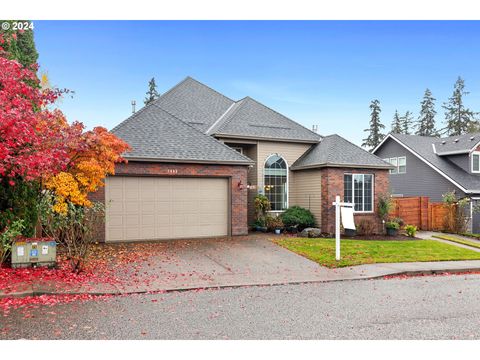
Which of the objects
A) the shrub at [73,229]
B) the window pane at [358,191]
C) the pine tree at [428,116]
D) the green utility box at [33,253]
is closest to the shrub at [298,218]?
the window pane at [358,191]

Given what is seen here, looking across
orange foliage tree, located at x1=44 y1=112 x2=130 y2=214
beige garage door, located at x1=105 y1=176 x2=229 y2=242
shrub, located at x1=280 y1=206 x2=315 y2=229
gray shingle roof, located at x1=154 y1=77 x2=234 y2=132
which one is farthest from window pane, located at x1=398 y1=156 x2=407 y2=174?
orange foliage tree, located at x1=44 y1=112 x2=130 y2=214

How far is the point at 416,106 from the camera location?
57094 mm

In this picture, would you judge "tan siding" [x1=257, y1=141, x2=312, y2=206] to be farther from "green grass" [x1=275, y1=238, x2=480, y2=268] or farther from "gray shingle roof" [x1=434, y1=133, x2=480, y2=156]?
"gray shingle roof" [x1=434, y1=133, x2=480, y2=156]

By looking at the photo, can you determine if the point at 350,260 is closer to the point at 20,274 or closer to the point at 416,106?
the point at 20,274

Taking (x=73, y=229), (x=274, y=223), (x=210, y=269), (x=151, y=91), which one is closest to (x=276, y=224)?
(x=274, y=223)

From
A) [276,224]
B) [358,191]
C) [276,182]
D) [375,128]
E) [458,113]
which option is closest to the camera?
[276,224]

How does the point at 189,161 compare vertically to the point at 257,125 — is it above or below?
below

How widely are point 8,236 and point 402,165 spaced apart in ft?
83.0

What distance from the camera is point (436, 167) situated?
2473 centimetres

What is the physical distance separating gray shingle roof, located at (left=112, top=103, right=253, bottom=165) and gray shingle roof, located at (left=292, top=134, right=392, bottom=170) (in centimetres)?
356

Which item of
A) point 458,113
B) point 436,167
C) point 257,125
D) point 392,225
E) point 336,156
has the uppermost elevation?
point 458,113

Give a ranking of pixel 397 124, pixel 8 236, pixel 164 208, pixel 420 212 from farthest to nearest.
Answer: pixel 397 124 < pixel 420 212 < pixel 164 208 < pixel 8 236

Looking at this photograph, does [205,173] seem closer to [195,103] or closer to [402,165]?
[195,103]

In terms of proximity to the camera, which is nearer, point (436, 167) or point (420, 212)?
point (420, 212)
